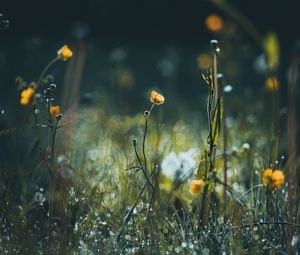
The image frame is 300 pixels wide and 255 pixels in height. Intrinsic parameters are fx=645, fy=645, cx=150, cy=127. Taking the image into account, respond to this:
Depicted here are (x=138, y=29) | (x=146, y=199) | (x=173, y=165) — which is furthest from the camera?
(x=138, y=29)

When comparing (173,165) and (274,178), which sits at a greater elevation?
(173,165)

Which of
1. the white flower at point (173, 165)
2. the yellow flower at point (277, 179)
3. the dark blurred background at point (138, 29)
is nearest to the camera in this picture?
the yellow flower at point (277, 179)

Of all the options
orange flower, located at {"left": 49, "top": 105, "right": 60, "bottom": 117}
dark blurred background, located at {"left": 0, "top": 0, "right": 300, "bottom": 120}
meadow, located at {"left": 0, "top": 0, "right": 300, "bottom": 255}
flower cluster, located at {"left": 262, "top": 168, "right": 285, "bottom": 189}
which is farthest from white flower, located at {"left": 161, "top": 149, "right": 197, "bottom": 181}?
dark blurred background, located at {"left": 0, "top": 0, "right": 300, "bottom": 120}

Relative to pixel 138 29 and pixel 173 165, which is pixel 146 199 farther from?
pixel 138 29

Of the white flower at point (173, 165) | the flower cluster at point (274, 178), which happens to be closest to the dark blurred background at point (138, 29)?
the white flower at point (173, 165)

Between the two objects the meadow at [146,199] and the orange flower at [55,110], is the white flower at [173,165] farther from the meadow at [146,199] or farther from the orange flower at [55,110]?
the orange flower at [55,110]

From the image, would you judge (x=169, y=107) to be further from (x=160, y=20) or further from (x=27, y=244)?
(x=160, y=20)

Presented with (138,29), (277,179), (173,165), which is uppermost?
(138,29)

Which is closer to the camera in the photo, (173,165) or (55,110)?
(55,110)

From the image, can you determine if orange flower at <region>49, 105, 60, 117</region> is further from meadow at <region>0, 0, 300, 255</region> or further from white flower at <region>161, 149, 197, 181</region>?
white flower at <region>161, 149, 197, 181</region>

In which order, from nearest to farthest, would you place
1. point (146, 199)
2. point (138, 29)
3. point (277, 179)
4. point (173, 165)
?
1. point (277, 179)
2. point (146, 199)
3. point (173, 165)
4. point (138, 29)

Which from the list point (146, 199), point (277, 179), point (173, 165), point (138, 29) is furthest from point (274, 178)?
point (138, 29)
